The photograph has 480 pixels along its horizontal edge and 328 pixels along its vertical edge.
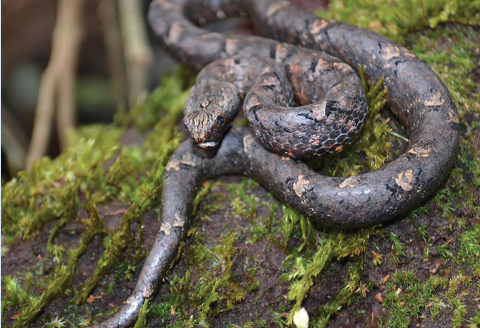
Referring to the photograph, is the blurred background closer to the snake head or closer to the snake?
the snake

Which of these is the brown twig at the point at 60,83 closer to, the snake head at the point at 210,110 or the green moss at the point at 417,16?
the snake head at the point at 210,110

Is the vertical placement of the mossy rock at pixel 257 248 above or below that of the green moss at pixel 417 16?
below

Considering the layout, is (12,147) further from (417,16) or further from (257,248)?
(417,16)

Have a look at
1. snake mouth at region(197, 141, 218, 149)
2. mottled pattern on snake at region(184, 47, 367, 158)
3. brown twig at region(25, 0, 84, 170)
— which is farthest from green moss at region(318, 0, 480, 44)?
brown twig at region(25, 0, 84, 170)

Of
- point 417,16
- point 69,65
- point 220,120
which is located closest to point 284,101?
point 220,120

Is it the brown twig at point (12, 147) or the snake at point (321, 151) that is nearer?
the snake at point (321, 151)

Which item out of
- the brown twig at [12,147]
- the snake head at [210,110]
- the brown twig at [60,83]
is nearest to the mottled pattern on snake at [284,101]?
the snake head at [210,110]
